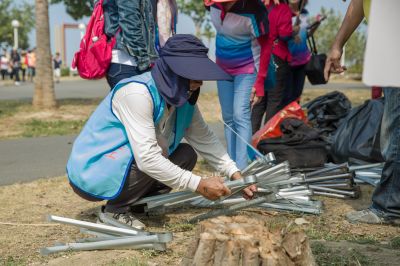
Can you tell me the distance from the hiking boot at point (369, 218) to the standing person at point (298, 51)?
2.88 meters

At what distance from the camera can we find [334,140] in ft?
20.7

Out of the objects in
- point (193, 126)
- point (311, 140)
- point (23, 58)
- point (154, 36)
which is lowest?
point (23, 58)

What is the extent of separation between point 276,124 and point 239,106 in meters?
1.05

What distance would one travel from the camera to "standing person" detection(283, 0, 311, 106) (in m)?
6.73

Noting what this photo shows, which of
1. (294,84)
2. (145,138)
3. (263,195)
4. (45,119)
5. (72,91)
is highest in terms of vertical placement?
(145,138)

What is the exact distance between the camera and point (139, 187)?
392 centimetres

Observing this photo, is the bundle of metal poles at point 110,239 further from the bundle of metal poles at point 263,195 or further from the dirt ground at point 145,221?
the bundle of metal poles at point 263,195

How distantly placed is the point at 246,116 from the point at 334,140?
1.52 meters

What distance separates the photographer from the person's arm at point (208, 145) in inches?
159

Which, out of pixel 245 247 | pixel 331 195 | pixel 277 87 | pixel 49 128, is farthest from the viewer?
pixel 49 128

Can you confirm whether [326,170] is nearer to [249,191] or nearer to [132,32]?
[249,191]

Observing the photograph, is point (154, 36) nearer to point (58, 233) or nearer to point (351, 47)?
point (58, 233)

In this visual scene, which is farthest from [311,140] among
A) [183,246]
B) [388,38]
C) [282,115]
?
[388,38]

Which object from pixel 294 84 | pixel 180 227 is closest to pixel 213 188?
pixel 180 227
